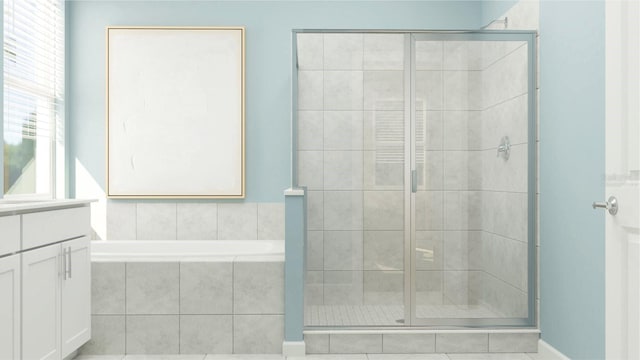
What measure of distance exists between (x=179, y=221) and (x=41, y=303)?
5.58 ft

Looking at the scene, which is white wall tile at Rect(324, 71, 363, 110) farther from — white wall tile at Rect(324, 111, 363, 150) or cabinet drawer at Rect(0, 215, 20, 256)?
cabinet drawer at Rect(0, 215, 20, 256)

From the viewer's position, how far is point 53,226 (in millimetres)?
2516

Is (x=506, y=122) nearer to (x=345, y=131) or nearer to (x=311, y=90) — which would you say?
(x=345, y=131)

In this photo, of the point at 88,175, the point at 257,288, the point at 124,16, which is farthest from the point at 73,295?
the point at 124,16

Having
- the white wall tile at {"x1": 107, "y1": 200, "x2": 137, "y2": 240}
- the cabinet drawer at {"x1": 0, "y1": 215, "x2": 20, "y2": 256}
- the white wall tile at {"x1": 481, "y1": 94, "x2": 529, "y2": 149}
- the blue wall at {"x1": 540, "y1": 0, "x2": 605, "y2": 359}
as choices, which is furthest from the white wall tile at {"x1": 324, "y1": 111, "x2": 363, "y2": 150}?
the white wall tile at {"x1": 107, "y1": 200, "x2": 137, "y2": 240}

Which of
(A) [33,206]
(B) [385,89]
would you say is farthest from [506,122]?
(A) [33,206]

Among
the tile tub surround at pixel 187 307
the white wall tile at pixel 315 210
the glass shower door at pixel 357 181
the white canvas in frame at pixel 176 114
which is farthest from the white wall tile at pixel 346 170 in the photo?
the white canvas in frame at pixel 176 114

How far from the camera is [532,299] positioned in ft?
10.0

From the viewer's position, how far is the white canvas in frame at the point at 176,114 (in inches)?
159

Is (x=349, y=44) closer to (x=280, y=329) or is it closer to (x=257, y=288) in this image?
(x=257, y=288)

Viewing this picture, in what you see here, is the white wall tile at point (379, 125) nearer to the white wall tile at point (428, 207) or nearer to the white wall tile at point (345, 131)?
the white wall tile at point (345, 131)

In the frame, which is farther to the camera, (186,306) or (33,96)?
(33,96)
